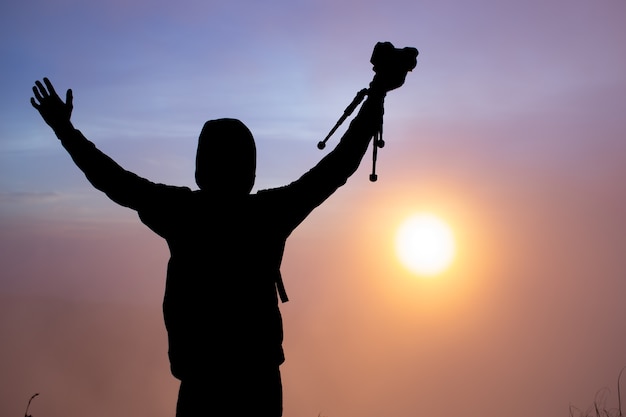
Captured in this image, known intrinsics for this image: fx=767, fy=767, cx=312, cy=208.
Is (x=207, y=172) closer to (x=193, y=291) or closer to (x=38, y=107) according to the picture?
(x=193, y=291)

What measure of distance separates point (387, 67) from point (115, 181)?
1.97 metres

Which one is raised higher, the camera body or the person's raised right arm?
the camera body

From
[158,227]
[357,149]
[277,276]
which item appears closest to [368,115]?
[357,149]

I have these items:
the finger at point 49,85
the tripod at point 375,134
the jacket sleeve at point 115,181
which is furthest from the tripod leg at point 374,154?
the finger at point 49,85

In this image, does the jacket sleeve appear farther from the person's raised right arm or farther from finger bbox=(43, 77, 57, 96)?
finger bbox=(43, 77, 57, 96)

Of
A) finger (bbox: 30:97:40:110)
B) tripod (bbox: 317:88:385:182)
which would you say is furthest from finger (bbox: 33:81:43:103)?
tripod (bbox: 317:88:385:182)

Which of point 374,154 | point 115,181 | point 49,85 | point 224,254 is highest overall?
point 49,85

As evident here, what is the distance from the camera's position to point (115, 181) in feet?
15.7

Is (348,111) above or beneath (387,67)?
beneath

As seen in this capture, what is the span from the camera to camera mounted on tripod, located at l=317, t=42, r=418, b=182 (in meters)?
5.21

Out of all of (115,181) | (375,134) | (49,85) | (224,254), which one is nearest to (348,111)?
(375,134)

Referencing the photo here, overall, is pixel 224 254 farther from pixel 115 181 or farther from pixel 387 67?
pixel 387 67

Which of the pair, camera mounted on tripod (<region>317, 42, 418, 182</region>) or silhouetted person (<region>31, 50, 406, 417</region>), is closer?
silhouetted person (<region>31, 50, 406, 417</region>)

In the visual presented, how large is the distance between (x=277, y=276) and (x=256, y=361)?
1.79 ft
